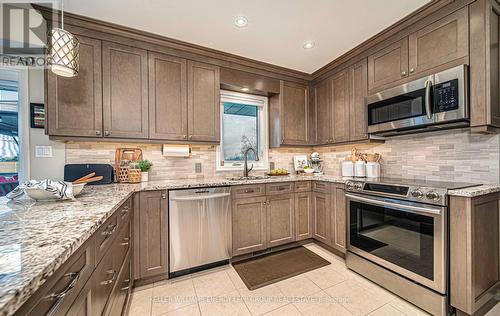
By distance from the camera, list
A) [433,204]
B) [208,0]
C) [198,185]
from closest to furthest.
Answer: [433,204] < [208,0] < [198,185]

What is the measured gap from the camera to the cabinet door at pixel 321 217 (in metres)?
2.58

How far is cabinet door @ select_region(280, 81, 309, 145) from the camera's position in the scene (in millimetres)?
3100

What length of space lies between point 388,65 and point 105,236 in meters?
2.92

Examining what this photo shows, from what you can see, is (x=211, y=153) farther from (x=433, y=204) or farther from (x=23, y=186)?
(x=433, y=204)

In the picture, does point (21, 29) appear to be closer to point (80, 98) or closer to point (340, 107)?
point (80, 98)

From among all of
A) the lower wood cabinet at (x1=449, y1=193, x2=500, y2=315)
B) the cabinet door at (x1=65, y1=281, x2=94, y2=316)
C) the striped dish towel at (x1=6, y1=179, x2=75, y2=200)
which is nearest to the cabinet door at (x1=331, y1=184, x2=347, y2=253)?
the lower wood cabinet at (x1=449, y1=193, x2=500, y2=315)

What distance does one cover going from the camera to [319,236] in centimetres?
272

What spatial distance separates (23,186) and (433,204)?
2.78m

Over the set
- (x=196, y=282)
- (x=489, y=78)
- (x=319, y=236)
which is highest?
(x=489, y=78)

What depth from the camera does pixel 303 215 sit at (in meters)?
2.79

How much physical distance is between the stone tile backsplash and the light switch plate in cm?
14

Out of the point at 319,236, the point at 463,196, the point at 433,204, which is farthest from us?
the point at 319,236

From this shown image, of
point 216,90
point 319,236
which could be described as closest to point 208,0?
point 216,90

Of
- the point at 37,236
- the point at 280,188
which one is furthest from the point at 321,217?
the point at 37,236
